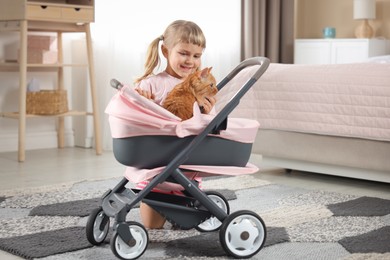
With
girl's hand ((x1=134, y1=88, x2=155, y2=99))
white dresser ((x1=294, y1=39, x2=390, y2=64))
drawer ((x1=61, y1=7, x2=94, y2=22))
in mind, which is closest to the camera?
girl's hand ((x1=134, y1=88, x2=155, y2=99))

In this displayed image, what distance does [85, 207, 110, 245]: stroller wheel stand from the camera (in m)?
2.15

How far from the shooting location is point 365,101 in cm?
317

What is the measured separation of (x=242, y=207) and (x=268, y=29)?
3200mm

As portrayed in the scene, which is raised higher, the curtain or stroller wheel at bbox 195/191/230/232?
the curtain

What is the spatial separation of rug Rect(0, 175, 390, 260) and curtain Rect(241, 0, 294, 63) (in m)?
2.39

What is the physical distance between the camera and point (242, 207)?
110 inches

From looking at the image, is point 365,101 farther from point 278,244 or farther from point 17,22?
point 17,22

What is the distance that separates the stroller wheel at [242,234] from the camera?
2043 millimetres

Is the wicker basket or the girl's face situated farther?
the wicker basket

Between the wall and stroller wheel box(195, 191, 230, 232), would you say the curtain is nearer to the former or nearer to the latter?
the wall

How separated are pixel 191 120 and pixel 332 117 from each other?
1.37m

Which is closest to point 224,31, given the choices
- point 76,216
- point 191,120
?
point 76,216

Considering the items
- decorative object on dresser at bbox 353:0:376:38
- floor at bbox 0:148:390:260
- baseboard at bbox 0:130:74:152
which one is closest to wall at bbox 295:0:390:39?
decorative object on dresser at bbox 353:0:376:38

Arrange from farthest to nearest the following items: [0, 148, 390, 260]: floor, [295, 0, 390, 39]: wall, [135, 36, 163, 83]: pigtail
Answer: [295, 0, 390, 39]: wall
[0, 148, 390, 260]: floor
[135, 36, 163, 83]: pigtail
